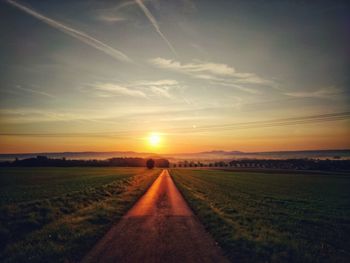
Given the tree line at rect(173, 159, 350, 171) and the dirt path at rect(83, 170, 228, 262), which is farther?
the tree line at rect(173, 159, 350, 171)

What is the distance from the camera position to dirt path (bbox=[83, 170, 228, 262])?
830cm

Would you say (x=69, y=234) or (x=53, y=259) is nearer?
(x=53, y=259)

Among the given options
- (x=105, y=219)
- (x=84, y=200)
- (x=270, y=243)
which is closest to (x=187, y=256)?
(x=270, y=243)

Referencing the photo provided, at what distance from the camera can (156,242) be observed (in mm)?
9969

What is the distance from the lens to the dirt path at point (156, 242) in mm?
8305

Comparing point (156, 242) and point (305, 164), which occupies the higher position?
point (156, 242)

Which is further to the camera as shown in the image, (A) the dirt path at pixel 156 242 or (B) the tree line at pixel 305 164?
(B) the tree line at pixel 305 164

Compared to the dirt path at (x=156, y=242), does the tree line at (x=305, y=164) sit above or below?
below

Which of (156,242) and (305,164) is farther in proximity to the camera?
(305,164)

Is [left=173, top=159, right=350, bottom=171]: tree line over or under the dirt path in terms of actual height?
under

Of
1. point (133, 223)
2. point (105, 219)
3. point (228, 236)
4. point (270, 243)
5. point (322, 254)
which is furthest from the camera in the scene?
point (105, 219)

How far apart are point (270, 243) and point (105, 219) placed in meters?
8.67

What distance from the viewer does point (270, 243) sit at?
33.7 feet

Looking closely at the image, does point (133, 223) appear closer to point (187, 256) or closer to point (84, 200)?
point (187, 256)
